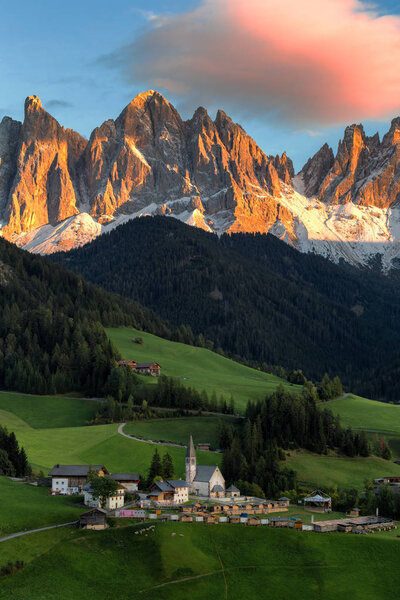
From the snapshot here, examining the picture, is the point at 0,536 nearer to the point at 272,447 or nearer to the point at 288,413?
the point at 272,447

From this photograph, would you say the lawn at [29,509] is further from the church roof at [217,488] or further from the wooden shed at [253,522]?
the church roof at [217,488]

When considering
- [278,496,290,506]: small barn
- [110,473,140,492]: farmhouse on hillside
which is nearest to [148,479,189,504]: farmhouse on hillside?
[110,473,140,492]: farmhouse on hillside

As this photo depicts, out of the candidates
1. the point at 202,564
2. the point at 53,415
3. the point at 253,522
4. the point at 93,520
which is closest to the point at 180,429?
the point at 53,415

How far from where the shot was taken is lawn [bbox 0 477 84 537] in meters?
96.9

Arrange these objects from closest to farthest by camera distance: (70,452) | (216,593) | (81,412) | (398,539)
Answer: (216,593), (398,539), (70,452), (81,412)

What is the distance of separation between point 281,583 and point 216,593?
7251mm

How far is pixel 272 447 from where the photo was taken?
15600 cm

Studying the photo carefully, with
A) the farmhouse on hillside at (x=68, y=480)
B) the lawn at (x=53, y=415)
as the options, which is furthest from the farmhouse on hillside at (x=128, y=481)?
the lawn at (x=53, y=415)

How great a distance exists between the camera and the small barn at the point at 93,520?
317 ft

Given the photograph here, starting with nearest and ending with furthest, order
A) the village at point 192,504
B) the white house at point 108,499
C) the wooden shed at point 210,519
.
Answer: the wooden shed at point 210,519 → the village at point 192,504 → the white house at point 108,499

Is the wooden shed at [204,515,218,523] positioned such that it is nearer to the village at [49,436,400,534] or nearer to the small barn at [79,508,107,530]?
the village at [49,436,400,534]

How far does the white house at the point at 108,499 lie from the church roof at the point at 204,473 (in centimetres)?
1682

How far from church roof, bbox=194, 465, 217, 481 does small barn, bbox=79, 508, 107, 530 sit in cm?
3087

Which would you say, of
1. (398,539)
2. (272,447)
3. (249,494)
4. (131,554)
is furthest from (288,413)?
(131,554)
